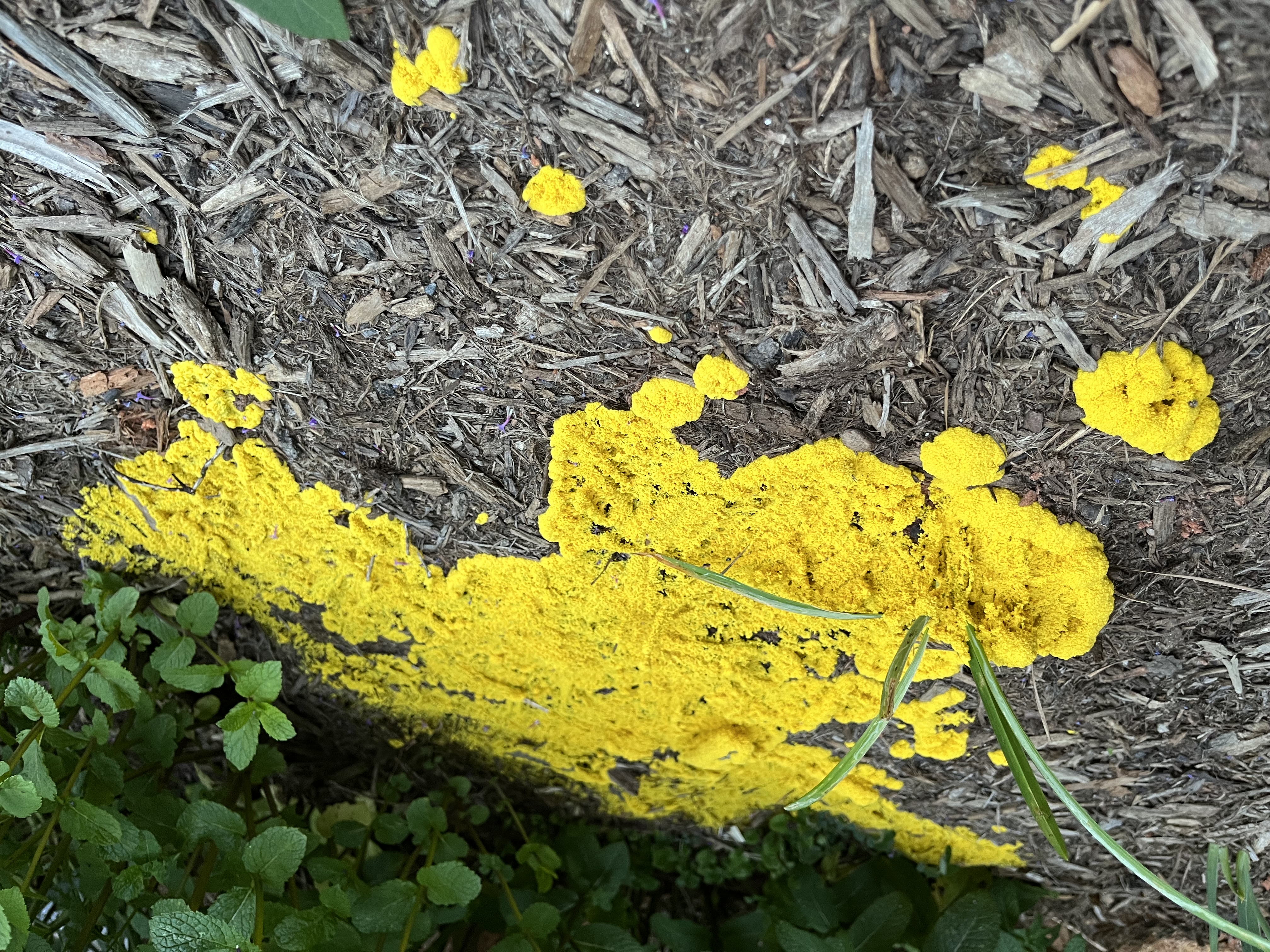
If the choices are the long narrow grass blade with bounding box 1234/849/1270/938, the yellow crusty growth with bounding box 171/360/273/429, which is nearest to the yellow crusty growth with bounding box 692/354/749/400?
the yellow crusty growth with bounding box 171/360/273/429

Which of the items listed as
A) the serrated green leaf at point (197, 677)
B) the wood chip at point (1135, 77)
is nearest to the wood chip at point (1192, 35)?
the wood chip at point (1135, 77)

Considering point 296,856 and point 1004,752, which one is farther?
point 296,856

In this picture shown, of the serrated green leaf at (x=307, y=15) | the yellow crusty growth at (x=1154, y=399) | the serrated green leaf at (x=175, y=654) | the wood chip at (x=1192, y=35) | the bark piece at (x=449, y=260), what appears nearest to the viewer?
the wood chip at (x=1192, y=35)

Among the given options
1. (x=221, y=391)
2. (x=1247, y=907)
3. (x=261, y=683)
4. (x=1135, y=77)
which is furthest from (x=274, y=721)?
(x=1247, y=907)

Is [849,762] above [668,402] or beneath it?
beneath

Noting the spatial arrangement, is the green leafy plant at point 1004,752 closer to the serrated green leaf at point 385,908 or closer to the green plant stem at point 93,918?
the serrated green leaf at point 385,908

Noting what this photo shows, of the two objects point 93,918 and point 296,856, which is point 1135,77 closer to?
point 296,856

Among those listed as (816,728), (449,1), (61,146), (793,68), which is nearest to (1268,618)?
(816,728)
